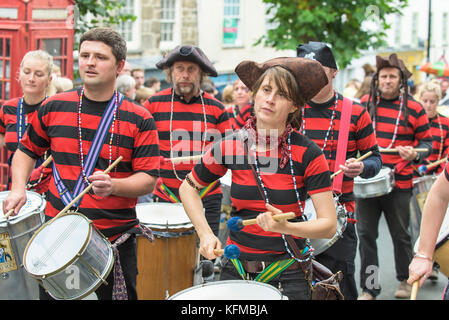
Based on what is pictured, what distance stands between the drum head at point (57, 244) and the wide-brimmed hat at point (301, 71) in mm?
1132

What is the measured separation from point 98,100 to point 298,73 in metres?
1.25

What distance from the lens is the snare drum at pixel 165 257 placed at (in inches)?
190

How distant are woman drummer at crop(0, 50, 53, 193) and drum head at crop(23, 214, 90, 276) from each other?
166 cm

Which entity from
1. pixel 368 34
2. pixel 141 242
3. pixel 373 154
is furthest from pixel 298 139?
pixel 368 34

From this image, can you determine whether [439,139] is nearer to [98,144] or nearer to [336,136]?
[336,136]

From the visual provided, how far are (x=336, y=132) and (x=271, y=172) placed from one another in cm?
145

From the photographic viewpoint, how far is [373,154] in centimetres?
479

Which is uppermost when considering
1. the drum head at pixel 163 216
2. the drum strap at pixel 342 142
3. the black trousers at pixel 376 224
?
the drum strap at pixel 342 142

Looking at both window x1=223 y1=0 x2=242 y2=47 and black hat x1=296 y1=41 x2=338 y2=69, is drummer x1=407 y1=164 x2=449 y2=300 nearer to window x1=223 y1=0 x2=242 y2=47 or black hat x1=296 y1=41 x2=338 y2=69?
black hat x1=296 y1=41 x2=338 y2=69

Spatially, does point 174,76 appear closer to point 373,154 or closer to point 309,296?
point 373,154

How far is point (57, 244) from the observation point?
3.47m

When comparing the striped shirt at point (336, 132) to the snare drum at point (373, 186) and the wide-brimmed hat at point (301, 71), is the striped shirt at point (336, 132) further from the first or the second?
the wide-brimmed hat at point (301, 71)

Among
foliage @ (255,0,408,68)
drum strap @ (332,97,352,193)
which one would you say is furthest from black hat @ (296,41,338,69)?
foliage @ (255,0,408,68)

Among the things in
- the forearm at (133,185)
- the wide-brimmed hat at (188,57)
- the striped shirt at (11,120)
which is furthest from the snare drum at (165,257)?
the wide-brimmed hat at (188,57)
